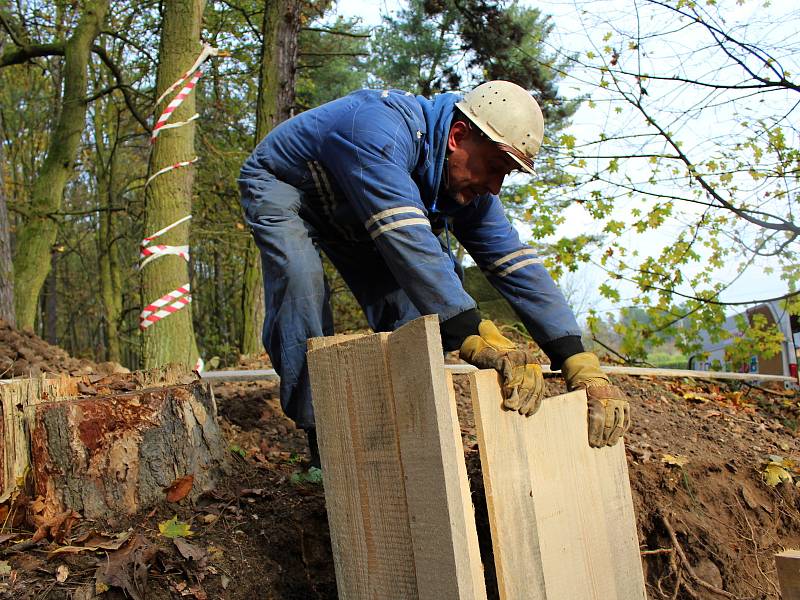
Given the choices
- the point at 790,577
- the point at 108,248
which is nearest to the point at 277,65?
the point at 108,248

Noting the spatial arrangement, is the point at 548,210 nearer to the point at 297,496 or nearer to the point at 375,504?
the point at 297,496

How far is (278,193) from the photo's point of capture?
2.95 m

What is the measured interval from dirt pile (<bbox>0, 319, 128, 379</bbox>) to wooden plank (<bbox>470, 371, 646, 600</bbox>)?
9.95 feet

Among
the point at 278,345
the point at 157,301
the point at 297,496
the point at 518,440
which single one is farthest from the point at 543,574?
the point at 157,301

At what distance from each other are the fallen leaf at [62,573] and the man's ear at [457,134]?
200 centimetres

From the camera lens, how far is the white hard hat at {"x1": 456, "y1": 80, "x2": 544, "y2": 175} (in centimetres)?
264

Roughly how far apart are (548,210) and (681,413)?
317 centimetres

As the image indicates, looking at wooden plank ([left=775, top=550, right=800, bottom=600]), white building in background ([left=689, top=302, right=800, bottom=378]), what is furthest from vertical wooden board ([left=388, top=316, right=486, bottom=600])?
white building in background ([left=689, top=302, right=800, bottom=378])

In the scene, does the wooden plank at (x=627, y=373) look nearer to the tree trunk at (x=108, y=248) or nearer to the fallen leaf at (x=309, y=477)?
the fallen leaf at (x=309, y=477)

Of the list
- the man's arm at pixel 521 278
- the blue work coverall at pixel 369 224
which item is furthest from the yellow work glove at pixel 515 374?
the man's arm at pixel 521 278

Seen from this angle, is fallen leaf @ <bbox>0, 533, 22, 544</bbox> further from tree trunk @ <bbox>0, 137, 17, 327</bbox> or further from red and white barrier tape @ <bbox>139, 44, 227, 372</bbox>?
tree trunk @ <bbox>0, 137, 17, 327</bbox>

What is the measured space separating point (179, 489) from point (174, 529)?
0.28 m

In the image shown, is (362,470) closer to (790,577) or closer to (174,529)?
(174,529)

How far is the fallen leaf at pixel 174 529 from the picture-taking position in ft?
8.34
